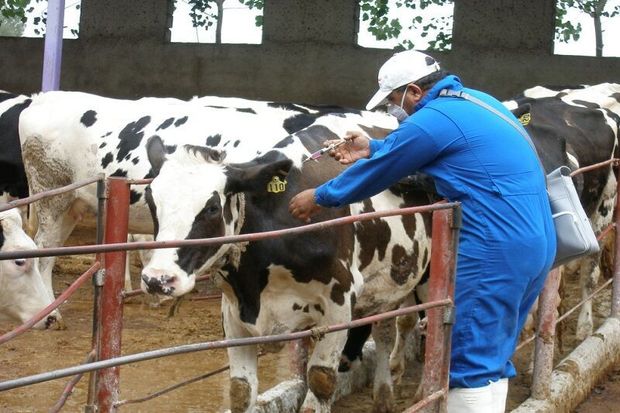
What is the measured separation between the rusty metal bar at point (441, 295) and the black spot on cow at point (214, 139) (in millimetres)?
3733

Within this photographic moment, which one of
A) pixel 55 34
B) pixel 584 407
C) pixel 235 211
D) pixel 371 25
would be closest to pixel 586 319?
pixel 584 407

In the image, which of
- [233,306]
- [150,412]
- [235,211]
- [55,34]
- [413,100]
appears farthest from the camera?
[55,34]

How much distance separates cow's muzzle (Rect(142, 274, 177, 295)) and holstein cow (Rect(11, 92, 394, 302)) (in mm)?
3104

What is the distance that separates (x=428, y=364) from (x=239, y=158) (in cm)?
172

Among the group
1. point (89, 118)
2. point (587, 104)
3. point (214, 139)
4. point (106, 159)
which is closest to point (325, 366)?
point (214, 139)

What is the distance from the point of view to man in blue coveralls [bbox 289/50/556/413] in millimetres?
3857

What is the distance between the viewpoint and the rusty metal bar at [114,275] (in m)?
3.72

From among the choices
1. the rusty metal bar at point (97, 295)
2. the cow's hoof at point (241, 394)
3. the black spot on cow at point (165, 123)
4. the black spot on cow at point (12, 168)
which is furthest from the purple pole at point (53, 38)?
the rusty metal bar at point (97, 295)

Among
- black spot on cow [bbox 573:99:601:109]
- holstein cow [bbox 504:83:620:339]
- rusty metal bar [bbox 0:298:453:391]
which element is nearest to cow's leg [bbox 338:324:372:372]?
rusty metal bar [bbox 0:298:453:391]

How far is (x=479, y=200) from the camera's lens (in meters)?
3.88

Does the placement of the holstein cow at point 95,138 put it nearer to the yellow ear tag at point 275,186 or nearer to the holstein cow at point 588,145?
the holstein cow at point 588,145

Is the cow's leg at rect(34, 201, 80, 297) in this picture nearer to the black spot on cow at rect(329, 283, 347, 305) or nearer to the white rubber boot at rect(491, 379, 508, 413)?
the black spot on cow at rect(329, 283, 347, 305)

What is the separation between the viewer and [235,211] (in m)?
4.58

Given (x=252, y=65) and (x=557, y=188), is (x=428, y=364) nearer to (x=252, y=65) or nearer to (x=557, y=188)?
(x=557, y=188)
